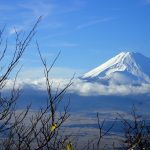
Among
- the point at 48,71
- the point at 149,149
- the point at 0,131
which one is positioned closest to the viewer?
the point at 48,71

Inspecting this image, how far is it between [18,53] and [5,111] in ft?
Answer: 3.93

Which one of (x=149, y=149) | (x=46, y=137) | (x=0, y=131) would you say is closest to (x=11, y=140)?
(x=0, y=131)

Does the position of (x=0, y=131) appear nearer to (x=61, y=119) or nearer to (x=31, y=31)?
(x=61, y=119)

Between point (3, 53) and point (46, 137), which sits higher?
point (3, 53)

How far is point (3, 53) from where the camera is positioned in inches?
372

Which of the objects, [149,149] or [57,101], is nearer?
[57,101]

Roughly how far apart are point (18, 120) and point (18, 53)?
53.8 inches

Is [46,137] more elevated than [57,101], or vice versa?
[57,101]

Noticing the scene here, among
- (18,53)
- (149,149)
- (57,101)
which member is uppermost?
(18,53)

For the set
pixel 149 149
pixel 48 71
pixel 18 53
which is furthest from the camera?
pixel 149 149

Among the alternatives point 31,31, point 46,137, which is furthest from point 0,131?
point 31,31

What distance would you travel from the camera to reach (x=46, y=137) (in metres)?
8.16

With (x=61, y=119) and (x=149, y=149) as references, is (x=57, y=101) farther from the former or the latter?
(x=149, y=149)

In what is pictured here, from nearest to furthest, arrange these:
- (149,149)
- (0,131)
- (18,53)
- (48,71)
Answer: (48,71)
(0,131)
(18,53)
(149,149)
